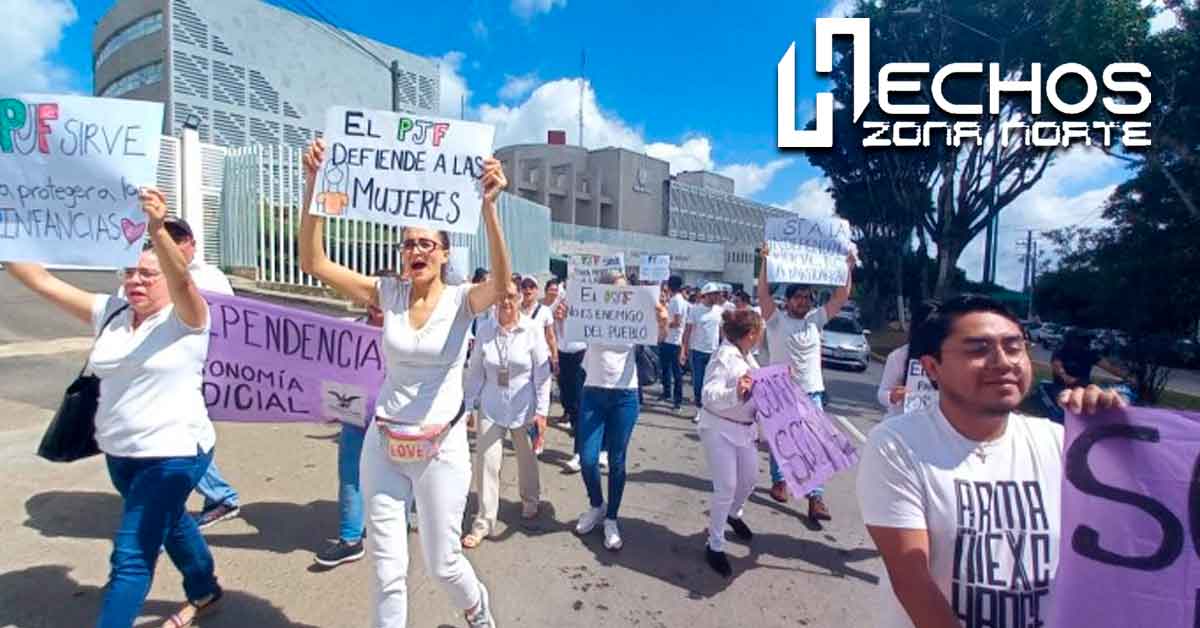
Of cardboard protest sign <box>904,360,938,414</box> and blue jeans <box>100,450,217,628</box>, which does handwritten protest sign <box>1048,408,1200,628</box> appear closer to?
cardboard protest sign <box>904,360,938,414</box>

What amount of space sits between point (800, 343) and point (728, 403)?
4.81ft

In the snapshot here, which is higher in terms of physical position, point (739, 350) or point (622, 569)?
point (739, 350)

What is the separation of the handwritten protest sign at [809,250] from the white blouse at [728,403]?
5.16 ft

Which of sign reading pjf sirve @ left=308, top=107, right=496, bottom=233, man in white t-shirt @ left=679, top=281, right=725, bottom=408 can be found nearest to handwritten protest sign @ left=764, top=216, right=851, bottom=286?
sign reading pjf sirve @ left=308, top=107, right=496, bottom=233

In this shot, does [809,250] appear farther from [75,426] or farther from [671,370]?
[75,426]

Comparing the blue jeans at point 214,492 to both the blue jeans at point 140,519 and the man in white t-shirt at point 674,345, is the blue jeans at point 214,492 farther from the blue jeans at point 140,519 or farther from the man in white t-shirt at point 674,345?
the man in white t-shirt at point 674,345

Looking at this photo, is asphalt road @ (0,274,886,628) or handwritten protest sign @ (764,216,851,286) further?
handwritten protest sign @ (764,216,851,286)

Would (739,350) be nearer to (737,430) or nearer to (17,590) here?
(737,430)

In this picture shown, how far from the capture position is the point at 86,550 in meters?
3.73

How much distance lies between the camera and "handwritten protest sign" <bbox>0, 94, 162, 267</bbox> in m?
2.74

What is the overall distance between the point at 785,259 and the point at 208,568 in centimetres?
463

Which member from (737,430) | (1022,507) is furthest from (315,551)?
(1022,507)

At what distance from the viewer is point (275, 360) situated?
13.1 feet

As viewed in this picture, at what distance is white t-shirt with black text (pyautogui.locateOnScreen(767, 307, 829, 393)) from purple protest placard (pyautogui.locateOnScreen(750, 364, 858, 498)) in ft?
3.35
